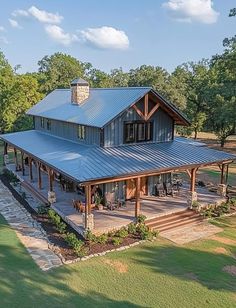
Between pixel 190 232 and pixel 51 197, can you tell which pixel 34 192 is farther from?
pixel 190 232

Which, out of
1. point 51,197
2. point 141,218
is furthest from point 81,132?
point 141,218

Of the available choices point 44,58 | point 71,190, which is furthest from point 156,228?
point 44,58

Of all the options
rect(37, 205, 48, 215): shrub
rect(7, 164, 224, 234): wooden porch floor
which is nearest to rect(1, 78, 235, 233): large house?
rect(7, 164, 224, 234): wooden porch floor

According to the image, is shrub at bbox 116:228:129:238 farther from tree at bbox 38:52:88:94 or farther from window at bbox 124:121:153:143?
tree at bbox 38:52:88:94

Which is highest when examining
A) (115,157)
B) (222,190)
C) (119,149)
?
(119,149)

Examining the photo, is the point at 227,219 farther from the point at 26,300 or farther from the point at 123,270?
the point at 26,300

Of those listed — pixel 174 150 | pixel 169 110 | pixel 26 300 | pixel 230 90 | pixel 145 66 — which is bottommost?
pixel 26 300
